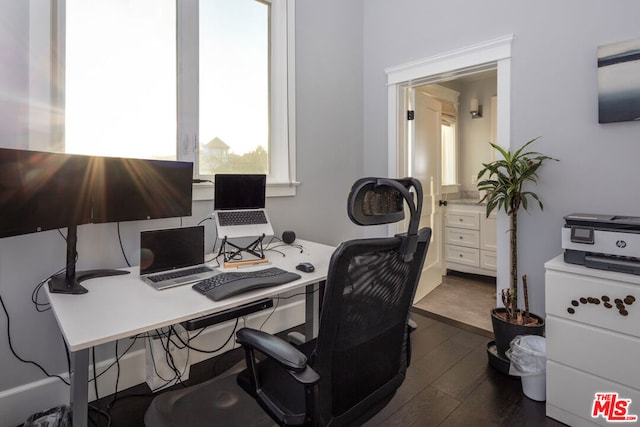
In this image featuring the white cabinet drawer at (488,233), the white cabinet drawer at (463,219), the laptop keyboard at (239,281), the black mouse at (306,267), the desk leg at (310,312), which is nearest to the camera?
the laptop keyboard at (239,281)

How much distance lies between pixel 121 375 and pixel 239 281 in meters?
1.09

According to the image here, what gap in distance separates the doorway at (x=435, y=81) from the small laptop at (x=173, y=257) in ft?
6.27

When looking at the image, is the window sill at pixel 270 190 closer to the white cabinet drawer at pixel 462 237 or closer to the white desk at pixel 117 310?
the white desk at pixel 117 310

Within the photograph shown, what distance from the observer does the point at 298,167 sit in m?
2.80

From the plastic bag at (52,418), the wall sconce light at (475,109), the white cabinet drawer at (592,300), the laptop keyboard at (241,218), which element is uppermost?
the wall sconce light at (475,109)

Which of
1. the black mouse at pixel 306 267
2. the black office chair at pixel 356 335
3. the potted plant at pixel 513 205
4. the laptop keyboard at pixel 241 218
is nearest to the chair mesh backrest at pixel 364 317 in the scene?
the black office chair at pixel 356 335

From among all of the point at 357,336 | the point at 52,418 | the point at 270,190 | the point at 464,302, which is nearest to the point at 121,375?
the point at 52,418

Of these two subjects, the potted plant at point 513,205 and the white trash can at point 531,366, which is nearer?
the white trash can at point 531,366

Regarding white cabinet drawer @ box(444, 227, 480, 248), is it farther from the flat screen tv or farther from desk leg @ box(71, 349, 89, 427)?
desk leg @ box(71, 349, 89, 427)

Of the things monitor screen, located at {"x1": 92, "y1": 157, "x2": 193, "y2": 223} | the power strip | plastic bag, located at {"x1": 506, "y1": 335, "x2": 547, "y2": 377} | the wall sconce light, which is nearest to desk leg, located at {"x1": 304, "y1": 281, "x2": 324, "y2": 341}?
the power strip

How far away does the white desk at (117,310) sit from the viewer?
111 centimetres

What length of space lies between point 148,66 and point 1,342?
5.39ft

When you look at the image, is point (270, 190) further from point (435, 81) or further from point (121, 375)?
point (435, 81)

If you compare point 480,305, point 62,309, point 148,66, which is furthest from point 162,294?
point 480,305
